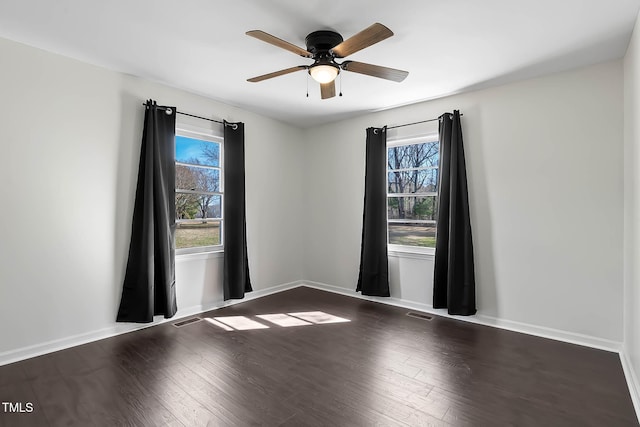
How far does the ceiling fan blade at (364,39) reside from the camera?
1916 mm

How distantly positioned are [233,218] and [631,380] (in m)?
4.06

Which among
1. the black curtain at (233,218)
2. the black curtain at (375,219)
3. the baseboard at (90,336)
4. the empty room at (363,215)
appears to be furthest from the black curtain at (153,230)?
the black curtain at (375,219)

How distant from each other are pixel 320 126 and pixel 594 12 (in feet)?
11.5

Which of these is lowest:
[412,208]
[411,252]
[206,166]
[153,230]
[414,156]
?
[411,252]

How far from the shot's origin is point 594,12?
85.7 inches

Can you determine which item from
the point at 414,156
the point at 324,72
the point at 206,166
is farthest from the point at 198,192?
the point at 414,156

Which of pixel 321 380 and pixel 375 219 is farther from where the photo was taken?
pixel 375 219

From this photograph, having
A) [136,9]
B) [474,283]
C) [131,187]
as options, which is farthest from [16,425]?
[474,283]

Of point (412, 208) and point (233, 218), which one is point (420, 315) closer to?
point (412, 208)

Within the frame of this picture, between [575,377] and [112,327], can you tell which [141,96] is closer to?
[112,327]

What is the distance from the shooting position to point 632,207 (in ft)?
8.05

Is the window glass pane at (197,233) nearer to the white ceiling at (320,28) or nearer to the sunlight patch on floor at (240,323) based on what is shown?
Answer: the sunlight patch on floor at (240,323)

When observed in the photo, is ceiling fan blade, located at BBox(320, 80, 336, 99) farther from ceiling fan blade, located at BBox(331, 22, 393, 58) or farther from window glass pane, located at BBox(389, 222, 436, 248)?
window glass pane, located at BBox(389, 222, 436, 248)

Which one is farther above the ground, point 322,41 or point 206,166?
point 322,41
